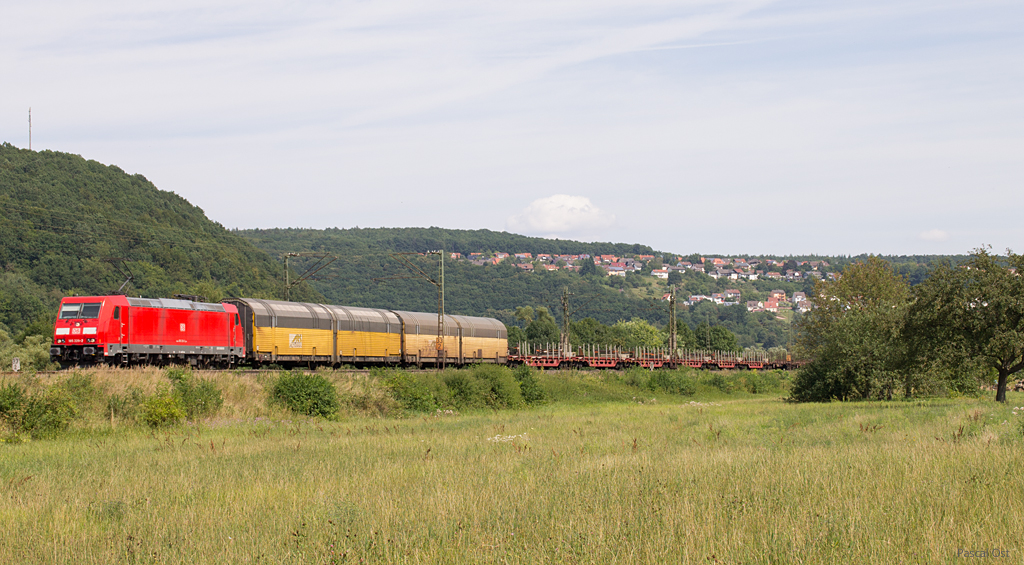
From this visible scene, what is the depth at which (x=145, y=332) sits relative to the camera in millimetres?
40188

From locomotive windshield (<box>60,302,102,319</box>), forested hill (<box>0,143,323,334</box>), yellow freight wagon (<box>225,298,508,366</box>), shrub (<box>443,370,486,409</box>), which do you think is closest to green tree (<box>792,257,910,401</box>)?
shrub (<box>443,370,486,409</box>)

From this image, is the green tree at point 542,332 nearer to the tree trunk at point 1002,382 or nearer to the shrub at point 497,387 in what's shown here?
the shrub at point 497,387

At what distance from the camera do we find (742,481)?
13273 millimetres

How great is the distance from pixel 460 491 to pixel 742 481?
4822mm

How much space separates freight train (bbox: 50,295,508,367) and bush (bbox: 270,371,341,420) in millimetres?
9437

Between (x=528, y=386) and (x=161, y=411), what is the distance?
27.5 metres

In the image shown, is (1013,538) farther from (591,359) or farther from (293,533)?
(591,359)

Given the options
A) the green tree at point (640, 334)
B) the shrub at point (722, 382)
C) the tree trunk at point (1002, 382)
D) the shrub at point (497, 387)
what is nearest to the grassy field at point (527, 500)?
the tree trunk at point (1002, 382)

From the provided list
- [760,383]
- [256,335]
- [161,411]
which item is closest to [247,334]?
[256,335]

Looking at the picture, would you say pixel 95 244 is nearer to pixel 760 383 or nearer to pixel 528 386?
pixel 528 386

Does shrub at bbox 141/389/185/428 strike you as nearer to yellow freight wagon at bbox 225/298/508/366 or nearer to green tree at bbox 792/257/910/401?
yellow freight wagon at bbox 225/298/508/366

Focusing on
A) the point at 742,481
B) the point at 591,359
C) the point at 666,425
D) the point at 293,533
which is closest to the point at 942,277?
the point at 666,425

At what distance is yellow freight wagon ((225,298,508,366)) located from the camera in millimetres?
47188

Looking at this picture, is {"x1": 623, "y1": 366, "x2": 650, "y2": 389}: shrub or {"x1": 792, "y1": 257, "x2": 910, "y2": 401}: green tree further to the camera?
{"x1": 623, "y1": 366, "x2": 650, "y2": 389}: shrub
